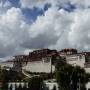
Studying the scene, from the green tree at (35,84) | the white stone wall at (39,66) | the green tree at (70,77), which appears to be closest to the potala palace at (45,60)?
the white stone wall at (39,66)

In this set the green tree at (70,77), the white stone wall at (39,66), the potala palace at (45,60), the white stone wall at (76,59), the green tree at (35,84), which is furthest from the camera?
the white stone wall at (39,66)

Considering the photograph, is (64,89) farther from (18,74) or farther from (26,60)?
(26,60)

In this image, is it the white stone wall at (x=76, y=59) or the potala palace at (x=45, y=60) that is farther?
the potala palace at (x=45, y=60)

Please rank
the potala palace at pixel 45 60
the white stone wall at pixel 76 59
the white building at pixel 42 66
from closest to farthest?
the white stone wall at pixel 76 59
the potala palace at pixel 45 60
the white building at pixel 42 66

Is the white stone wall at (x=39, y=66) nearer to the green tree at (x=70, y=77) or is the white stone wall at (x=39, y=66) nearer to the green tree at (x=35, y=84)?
the green tree at (x=35, y=84)

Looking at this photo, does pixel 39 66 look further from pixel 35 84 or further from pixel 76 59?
pixel 35 84

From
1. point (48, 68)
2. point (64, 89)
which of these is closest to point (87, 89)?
point (64, 89)

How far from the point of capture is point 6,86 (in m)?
93.1

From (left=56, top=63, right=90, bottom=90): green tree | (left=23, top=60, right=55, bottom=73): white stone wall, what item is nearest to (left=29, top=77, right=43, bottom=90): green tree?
(left=56, top=63, right=90, bottom=90): green tree

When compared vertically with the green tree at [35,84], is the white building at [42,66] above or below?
above

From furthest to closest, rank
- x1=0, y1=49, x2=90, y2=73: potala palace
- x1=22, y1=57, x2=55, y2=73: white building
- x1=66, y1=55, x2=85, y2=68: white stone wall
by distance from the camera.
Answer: x1=22, y1=57, x2=55, y2=73: white building, x1=0, y1=49, x2=90, y2=73: potala palace, x1=66, y1=55, x2=85, y2=68: white stone wall

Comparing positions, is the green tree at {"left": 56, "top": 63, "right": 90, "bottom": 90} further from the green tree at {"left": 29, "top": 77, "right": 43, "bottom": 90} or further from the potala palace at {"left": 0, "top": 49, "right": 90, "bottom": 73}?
the potala palace at {"left": 0, "top": 49, "right": 90, "bottom": 73}

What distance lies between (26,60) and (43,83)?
233ft

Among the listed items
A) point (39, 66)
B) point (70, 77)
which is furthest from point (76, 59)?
point (70, 77)
